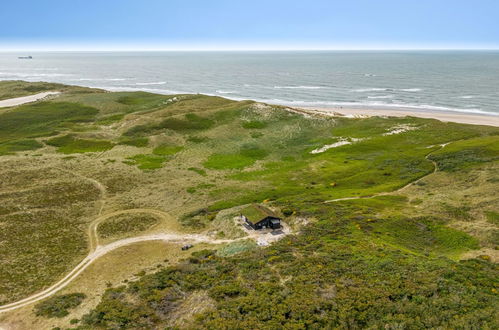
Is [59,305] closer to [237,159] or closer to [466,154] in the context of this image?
[237,159]

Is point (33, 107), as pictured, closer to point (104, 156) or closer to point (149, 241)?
point (104, 156)

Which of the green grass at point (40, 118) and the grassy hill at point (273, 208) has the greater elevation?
the green grass at point (40, 118)

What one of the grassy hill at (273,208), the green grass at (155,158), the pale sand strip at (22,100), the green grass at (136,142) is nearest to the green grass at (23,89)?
the pale sand strip at (22,100)

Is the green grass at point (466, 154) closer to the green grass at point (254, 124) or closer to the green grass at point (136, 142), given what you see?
the green grass at point (254, 124)

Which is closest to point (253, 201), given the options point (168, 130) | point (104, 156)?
point (104, 156)

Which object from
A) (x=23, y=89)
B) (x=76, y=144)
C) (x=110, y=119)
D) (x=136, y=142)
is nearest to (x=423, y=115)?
(x=136, y=142)
